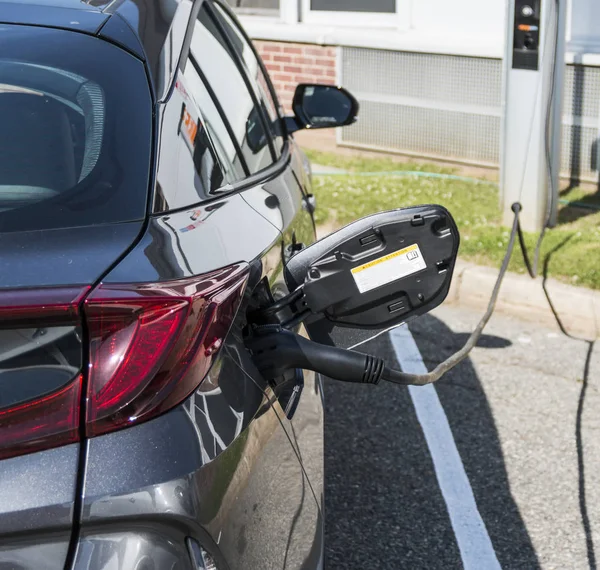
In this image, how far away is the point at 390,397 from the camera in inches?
176

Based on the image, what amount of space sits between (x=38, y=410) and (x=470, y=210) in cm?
546

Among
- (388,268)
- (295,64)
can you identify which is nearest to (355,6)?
(295,64)

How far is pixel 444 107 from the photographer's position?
812cm

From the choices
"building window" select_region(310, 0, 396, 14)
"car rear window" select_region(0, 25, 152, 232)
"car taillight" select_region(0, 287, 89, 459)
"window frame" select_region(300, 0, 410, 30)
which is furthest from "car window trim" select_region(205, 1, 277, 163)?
"building window" select_region(310, 0, 396, 14)

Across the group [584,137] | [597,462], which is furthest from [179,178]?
[584,137]

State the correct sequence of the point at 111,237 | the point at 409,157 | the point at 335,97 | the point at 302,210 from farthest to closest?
the point at 409,157 < the point at 335,97 < the point at 302,210 < the point at 111,237

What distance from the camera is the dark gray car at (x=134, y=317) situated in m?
1.59

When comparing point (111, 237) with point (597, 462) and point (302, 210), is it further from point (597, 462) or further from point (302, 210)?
point (597, 462)

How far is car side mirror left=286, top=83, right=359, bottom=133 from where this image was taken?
380 cm

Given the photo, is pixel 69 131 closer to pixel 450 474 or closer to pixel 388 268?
pixel 388 268

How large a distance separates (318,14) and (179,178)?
7.38 m

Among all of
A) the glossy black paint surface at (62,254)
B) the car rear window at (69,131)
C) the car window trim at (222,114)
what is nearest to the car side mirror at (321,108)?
the car window trim at (222,114)

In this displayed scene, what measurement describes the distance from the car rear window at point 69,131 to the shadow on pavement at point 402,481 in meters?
1.72

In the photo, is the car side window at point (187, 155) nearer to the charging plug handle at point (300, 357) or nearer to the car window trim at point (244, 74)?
the charging plug handle at point (300, 357)
